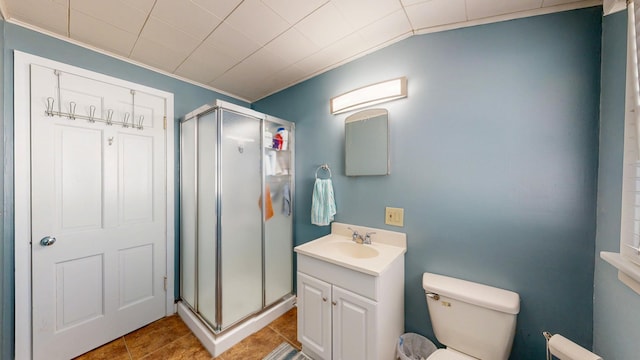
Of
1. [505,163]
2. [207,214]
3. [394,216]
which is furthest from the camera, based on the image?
Result: [207,214]

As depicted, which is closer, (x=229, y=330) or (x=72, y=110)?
(x=72, y=110)

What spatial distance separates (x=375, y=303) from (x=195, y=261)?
1592mm

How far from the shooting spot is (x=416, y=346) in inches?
58.4

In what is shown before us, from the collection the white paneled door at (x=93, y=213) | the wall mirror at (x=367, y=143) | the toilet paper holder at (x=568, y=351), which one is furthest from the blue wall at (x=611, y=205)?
the white paneled door at (x=93, y=213)

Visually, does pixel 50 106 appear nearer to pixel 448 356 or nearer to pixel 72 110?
pixel 72 110

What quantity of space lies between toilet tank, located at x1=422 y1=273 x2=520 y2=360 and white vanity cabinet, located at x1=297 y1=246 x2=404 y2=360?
26 cm

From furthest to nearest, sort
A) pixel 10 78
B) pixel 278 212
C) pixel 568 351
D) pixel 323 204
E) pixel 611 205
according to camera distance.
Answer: pixel 278 212, pixel 323 204, pixel 10 78, pixel 611 205, pixel 568 351

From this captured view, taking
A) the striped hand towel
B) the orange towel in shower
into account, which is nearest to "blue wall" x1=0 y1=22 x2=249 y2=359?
the orange towel in shower

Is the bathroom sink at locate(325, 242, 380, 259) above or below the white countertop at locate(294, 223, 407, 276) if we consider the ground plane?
below

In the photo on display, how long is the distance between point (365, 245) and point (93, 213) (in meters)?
2.11

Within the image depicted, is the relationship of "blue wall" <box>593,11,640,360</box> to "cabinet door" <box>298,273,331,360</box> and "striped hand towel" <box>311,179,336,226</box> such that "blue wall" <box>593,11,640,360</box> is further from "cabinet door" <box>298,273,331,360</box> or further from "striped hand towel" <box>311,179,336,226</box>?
"striped hand towel" <box>311,179,336,226</box>

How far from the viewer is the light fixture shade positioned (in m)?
1.56

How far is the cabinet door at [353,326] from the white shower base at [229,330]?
0.82 metres

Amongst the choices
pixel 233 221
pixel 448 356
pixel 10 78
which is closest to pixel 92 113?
pixel 10 78
